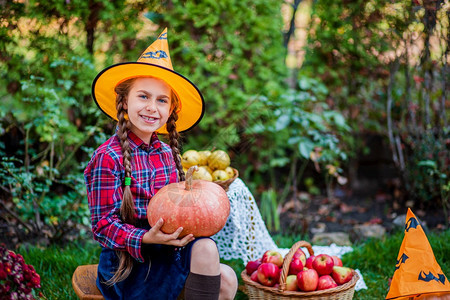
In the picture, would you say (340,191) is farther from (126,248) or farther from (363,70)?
(126,248)

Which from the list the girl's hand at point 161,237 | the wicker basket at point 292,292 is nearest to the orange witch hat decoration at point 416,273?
the wicker basket at point 292,292

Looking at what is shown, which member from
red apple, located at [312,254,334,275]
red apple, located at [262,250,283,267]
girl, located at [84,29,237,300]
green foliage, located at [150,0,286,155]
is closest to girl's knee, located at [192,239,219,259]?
girl, located at [84,29,237,300]

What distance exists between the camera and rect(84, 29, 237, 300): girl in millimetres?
2031

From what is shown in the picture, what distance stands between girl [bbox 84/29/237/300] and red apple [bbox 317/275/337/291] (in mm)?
488

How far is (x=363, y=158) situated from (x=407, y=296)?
3.31 meters

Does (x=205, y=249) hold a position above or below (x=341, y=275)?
above

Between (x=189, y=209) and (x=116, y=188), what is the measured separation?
39cm

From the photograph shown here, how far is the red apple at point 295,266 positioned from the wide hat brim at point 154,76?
3.29 ft

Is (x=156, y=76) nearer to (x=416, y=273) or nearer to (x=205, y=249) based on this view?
(x=205, y=249)

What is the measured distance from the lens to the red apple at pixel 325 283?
7.72 ft

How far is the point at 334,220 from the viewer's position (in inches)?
173

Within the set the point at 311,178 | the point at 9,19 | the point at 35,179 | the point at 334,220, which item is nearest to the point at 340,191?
the point at 311,178

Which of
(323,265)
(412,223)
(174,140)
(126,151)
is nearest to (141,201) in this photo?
(126,151)

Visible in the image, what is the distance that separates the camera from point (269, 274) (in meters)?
2.42
